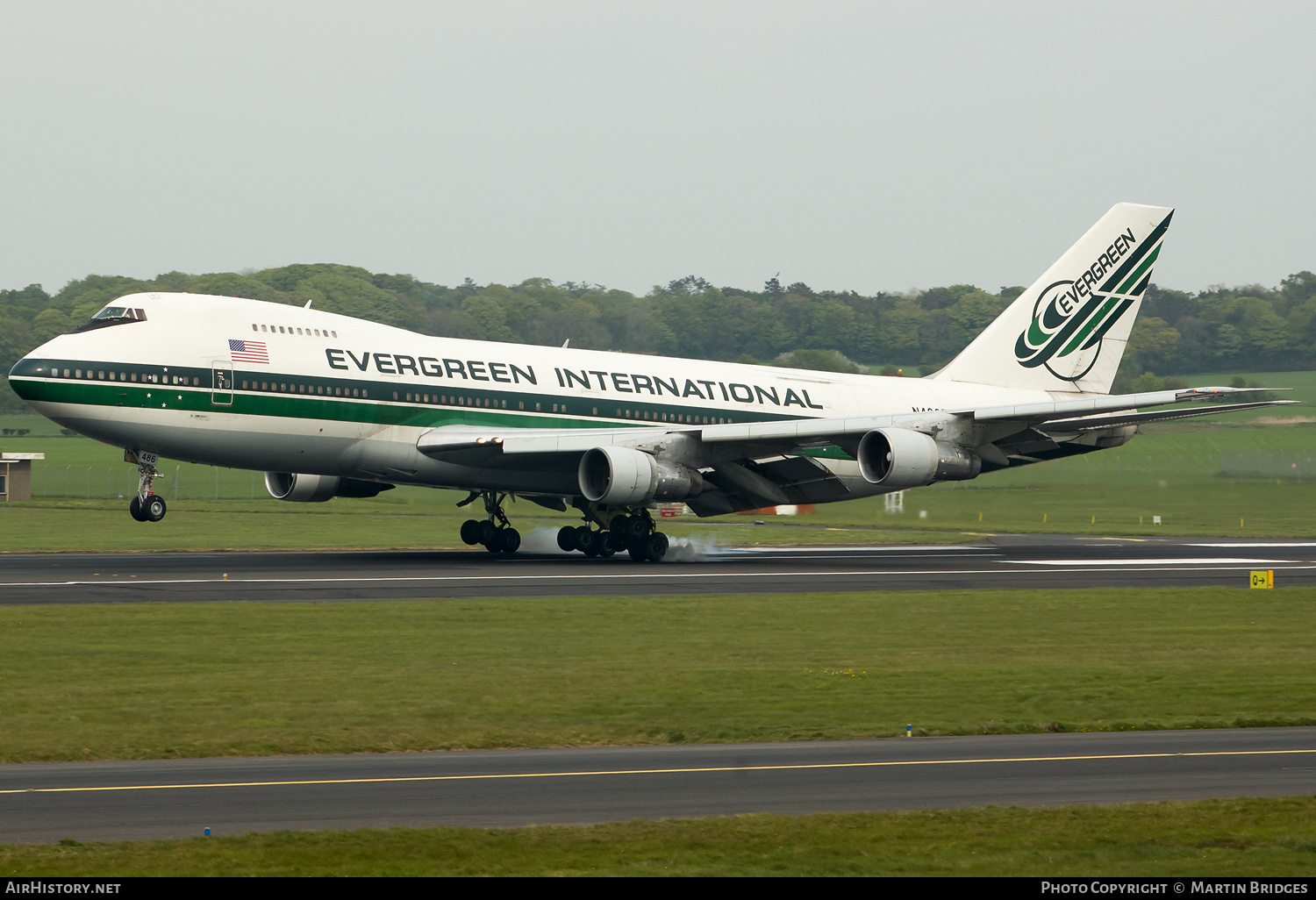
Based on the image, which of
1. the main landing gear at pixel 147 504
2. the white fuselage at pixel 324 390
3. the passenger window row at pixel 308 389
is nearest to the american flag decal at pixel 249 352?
the white fuselage at pixel 324 390

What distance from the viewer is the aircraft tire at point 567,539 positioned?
41.5 meters

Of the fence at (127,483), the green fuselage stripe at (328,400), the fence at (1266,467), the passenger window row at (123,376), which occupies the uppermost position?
the passenger window row at (123,376)

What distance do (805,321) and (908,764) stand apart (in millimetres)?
126144

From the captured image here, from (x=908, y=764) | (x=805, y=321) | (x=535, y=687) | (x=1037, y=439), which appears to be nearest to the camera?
(x=908, y=764)

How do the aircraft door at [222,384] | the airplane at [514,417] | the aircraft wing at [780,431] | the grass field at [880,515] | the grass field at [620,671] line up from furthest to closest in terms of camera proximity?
the grass field at [880,515], the aircraft wing at [780,431], the aircraft door at [222,384], the airplane at [514,417], the grass field at [620,671]

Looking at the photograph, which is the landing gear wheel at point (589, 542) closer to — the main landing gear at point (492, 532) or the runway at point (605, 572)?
the runway at point (605, 572)

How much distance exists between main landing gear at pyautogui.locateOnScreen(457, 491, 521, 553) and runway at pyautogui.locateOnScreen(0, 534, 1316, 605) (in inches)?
20.8

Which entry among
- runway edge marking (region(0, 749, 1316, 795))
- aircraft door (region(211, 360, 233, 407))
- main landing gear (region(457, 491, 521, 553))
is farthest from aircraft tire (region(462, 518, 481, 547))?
runway edge marking (region(0, 749, 1316, 795))

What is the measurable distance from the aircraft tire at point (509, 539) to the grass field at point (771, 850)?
30811mm

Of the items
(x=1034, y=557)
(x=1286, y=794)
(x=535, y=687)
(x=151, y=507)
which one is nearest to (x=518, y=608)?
(x=535, y=687)

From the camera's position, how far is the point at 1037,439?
41844 mm

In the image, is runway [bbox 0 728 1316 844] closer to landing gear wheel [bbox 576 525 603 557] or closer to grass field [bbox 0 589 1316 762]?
grass field [bbox 0 589 1316 762]

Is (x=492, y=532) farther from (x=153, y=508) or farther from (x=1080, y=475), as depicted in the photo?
(x=1080, y=475)
